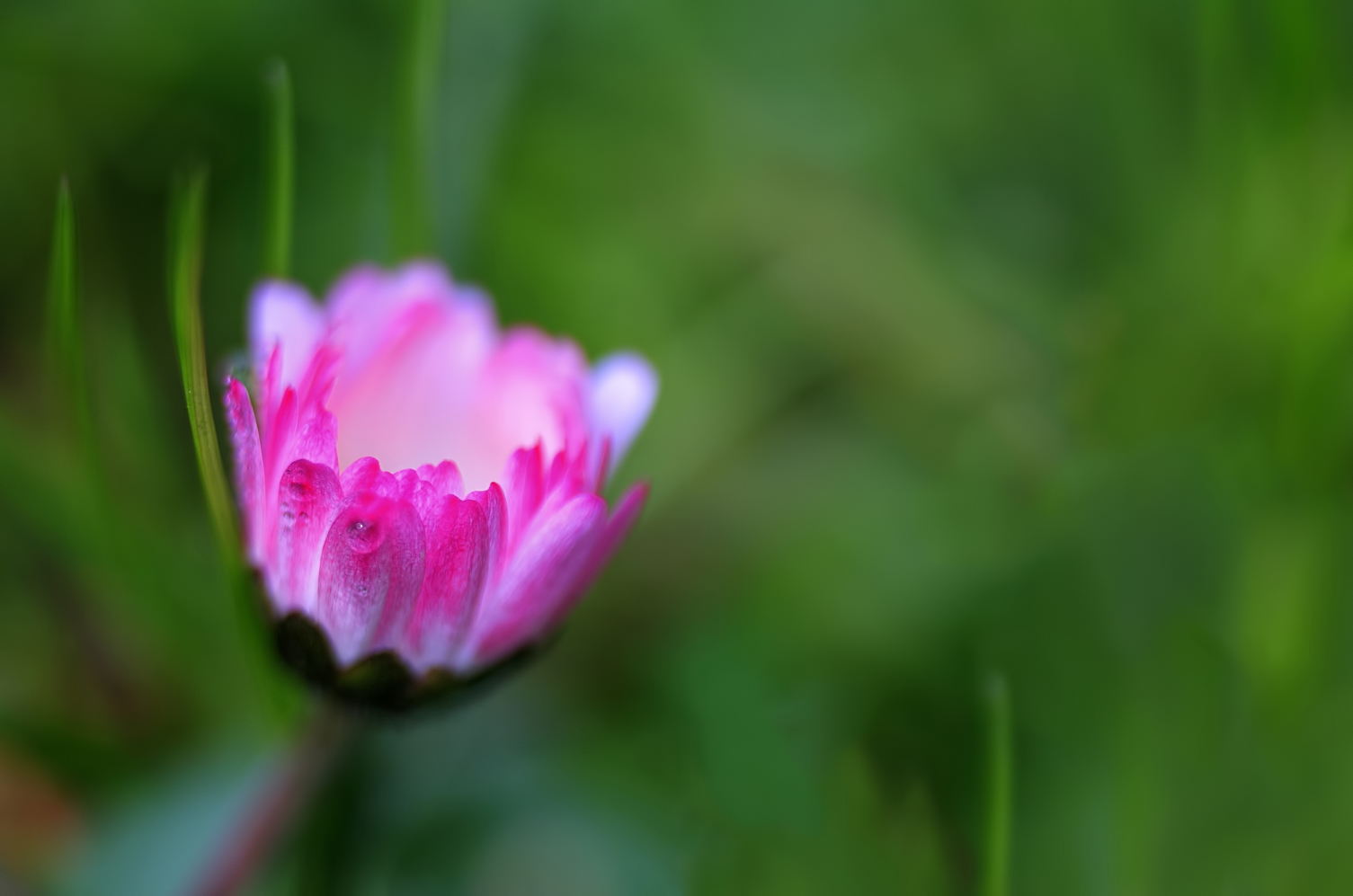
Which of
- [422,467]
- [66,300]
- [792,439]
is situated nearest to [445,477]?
[422,467]

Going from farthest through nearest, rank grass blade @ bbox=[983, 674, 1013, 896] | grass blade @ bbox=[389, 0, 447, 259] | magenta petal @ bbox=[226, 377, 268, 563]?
grass blade @ bbox=[389, 0, 447, 259] < grass blade @ bbox=[983, 674, 1013, 896] < magenta petal @ bbox=[226, 377, 268, 563]

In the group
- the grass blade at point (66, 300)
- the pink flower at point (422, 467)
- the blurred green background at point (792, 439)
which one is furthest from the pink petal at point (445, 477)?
the blurred green background at point (792, 439)

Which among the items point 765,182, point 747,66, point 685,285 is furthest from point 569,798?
point 747,66

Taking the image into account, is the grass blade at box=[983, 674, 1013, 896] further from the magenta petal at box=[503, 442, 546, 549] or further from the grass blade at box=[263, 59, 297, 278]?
the grass blade at box=[263, 59, 297, 278]

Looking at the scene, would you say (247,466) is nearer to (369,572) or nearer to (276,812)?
(369,572)

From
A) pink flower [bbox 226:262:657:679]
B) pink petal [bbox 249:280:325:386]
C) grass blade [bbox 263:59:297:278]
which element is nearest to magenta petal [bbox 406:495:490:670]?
pink flower [bbox 226:262:657:679]

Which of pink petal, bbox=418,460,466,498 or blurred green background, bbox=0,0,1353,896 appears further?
blurred green background, bbox=0,0,1353,896

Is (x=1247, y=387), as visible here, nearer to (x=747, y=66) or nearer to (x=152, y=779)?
(x=747, y=66)
